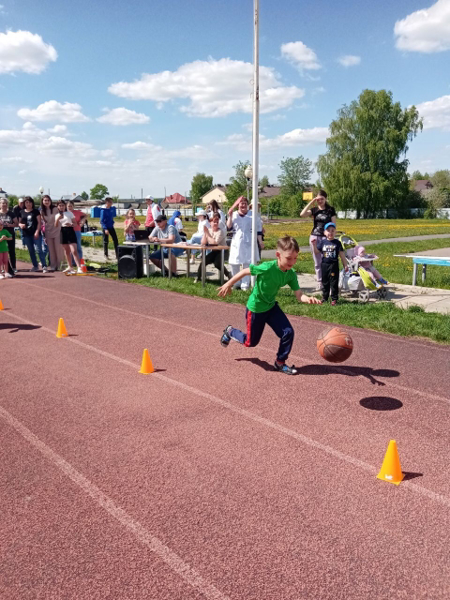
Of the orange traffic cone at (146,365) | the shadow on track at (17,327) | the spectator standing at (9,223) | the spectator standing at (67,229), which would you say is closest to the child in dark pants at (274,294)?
the orange traffic cone at (146,365)

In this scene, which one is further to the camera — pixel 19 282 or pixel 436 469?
pixel 19 282

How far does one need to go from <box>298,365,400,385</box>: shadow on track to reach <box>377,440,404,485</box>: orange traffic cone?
242 cm

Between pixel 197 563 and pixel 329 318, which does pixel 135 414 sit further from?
pixel 329 318

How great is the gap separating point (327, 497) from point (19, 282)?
12.8 m

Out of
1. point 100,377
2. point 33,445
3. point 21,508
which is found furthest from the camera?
point 100,377

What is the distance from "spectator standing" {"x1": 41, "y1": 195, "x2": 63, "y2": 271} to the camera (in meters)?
16.2

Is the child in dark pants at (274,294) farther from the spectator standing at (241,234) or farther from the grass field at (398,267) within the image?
the grass field at (398,267)

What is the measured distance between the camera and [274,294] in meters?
6.48

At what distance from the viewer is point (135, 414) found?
17.7 feet

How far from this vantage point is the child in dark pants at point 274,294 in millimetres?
6133

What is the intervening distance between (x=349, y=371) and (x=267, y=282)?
1635mm

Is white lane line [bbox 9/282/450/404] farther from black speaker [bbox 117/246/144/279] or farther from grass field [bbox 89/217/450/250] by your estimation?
grass field [bbox 89/217/450/250]

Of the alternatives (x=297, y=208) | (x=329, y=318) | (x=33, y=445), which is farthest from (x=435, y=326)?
(x=297, y=208)

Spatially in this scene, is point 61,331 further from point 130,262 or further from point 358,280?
point 130,262
